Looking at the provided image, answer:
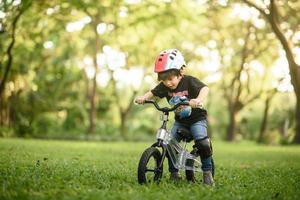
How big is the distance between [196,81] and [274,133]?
111 feet

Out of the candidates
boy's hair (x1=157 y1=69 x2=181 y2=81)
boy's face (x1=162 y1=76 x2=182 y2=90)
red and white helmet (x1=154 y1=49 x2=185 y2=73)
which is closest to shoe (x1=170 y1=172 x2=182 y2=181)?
boy's face (x1=162 y1=76 x2=182 y2=90)

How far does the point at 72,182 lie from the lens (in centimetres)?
729

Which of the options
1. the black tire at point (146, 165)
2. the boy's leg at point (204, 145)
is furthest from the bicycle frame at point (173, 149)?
the boy's leg at point (204, 145)

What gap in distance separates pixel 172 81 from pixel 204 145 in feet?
3.55

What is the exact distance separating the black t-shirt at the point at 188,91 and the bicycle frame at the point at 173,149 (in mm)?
414

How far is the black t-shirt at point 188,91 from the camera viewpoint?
775cm

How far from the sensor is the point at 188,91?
780 centimetres

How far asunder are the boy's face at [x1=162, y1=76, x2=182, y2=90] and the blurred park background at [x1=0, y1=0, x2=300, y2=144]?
51.5 ft

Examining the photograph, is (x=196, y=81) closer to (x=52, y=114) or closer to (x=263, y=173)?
(x=263, y=173)

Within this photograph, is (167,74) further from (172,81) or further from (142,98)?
(142,98)

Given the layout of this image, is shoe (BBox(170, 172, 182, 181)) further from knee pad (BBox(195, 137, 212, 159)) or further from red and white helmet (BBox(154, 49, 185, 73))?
red and white helmet (BBox(154, 49, 185, 73))

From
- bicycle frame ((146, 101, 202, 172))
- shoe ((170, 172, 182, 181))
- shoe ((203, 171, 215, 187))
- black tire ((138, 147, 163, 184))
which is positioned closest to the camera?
black tire ((138, 147, 163, 184))

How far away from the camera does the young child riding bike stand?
7.50m

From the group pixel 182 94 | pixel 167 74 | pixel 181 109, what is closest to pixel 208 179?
pixel 181 109
